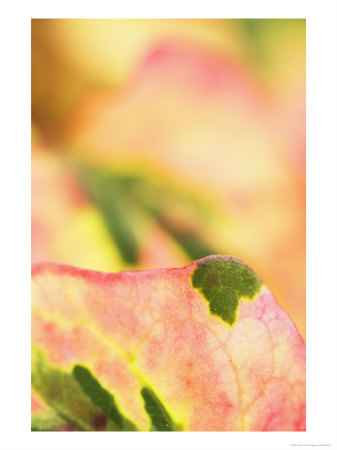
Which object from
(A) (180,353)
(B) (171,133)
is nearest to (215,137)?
(B) (171,133)

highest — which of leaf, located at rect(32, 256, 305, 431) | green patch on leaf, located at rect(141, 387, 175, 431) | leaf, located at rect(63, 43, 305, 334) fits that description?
leaf, located at rect(63, 43, 305, 334)

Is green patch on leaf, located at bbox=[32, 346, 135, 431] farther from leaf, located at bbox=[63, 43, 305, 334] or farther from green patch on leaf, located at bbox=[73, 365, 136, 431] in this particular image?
leaf, located at bbox=[63, 43, 305, 334]

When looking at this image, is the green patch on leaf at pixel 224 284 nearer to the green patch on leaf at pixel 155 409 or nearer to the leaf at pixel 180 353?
the leaf at pixel 180 353

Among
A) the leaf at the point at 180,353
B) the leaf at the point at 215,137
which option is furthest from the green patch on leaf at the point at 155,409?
the leaf at the point at 215,137

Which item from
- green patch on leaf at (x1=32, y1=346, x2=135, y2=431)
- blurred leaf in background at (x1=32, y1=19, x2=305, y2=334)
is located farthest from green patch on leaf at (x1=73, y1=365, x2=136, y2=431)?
blurred leaf in background at (x1=32, y1=19, x2=305, y2=334)

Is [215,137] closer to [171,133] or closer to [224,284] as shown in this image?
[171,133]
